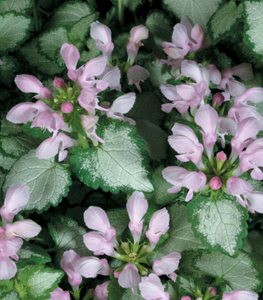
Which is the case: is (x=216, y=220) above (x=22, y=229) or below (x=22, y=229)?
above

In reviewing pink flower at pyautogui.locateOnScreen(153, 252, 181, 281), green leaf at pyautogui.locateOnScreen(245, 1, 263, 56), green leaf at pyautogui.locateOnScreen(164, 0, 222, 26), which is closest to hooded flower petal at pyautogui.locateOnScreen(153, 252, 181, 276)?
pink flower at pyautogui.locateOnScreen(153, 252, 181, 281)

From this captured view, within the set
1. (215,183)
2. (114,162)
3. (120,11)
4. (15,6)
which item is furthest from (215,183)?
(15,6)

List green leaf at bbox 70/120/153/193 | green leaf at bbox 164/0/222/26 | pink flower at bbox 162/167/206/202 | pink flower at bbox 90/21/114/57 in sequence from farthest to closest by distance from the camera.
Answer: green leaf at bbox 164/0/222/26 → pink flower at bbox 90/21/114/57 → green leaf at bbox 70/120/153/193 → pink flower at bbox 162/167/206/202

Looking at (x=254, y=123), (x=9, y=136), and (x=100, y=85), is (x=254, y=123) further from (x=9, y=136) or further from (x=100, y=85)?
(x=9, y=136)

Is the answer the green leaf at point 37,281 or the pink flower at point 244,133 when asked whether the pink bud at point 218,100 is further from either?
the green leaf at point 37,281

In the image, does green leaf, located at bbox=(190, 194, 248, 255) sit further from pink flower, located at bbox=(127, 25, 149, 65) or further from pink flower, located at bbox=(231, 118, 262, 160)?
pink flower, located at bbox=(127, 25, 149, 65)

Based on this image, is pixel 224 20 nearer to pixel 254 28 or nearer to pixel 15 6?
pixel 254 28
